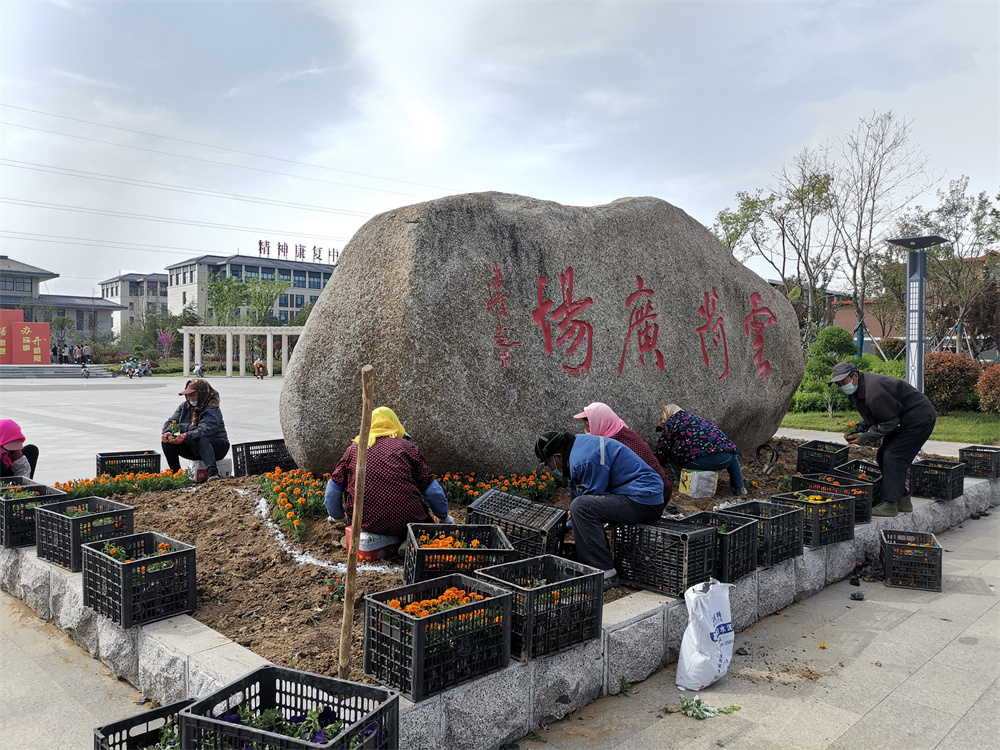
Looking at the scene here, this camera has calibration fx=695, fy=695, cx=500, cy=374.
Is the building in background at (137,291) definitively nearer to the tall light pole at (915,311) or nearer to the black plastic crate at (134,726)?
the tall light pole at (915,311)

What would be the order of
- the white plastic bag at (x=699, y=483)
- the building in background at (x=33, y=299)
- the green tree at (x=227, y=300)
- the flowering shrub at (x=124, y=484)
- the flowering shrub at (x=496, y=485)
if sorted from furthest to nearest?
1. the building in background at (x=33, y=299)
2. the green tree at (x=227, y=300)
3. the white plastic bag at (x=699, y=483)
4. the flowering shrub at (x=124, y=484)
5. the flowering shrub at (x=496, y=485)

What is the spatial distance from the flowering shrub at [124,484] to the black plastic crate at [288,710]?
3870 mm

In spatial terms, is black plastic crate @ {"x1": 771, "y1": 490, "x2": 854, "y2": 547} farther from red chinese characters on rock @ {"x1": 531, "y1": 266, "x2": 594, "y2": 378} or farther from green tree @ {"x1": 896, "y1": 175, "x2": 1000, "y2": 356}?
green tree @ {"x1": 896, "y1": 175, "x2": 1000, "y2": 356}

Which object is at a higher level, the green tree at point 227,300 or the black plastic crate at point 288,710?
the green tree at point 227,300

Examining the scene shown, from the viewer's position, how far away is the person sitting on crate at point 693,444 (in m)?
6.51

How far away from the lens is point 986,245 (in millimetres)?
22375

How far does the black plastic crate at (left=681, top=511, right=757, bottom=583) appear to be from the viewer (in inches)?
167

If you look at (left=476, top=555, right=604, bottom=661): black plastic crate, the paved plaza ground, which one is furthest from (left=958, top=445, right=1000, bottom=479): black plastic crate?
(left=476, top=555, right=604, bottom=661): black plastic crate

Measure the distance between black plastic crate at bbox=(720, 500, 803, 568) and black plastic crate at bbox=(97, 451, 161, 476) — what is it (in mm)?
5434

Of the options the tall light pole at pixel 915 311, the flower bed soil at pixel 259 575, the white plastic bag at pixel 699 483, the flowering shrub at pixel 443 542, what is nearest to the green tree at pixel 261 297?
the tall light pole at pixel 915 311

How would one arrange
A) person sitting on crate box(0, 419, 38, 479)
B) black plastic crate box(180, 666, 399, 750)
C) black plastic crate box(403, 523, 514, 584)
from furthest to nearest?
person sitting on crate box(0, 419, 38, 479)
black plastic crate box(403, 523, 514, 584)
black plastic crate box(180, 666, 399, 750)

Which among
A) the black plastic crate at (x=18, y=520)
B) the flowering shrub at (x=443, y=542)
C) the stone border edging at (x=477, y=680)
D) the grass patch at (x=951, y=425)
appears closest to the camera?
the stone border edging at (x=477, y=680)

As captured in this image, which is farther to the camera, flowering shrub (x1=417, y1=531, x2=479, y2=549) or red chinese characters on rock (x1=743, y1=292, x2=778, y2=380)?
red chinese characters on rock (x1=743, y1=292, x2=778, y2=380)

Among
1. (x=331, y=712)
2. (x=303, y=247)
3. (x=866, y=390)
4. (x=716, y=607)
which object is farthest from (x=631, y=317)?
(x=303, y=247)
